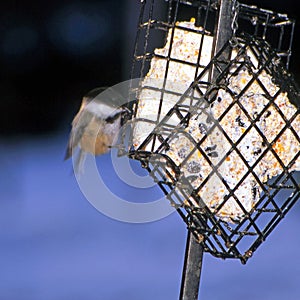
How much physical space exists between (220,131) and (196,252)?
164 millimetres

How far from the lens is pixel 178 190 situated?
1.10 meters

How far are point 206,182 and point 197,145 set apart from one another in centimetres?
5

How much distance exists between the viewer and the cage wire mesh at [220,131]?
1.08 meters

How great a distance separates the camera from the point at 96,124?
1.46 meters

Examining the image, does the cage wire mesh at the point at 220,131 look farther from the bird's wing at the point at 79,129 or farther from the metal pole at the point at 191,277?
the bird's wing at the point at 79,129

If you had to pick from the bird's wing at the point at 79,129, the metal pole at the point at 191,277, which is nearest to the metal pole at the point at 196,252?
the metal pole at the point at 191,277

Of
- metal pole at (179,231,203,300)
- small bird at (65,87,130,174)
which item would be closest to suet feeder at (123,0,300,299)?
metal pole at (179,231,203,300)

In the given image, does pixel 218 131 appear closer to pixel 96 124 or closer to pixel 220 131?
pixel 220 131

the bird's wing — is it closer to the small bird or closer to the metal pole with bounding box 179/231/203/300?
the small bird

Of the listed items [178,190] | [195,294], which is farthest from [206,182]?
[195,294]

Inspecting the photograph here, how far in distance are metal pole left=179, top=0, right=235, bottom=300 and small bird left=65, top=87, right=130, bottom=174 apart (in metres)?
0.32

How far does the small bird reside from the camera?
1.39 m

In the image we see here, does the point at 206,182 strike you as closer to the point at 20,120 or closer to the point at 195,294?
the point at 195,294

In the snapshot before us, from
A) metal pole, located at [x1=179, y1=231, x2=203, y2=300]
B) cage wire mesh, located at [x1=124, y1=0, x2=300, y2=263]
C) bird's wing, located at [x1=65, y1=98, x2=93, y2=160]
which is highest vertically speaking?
cage wire mesh, located at [x1=124, y1=0, x2=300, y2=263]
